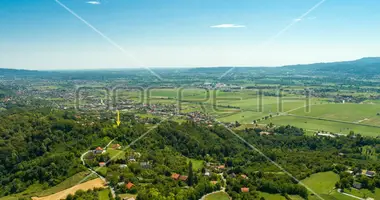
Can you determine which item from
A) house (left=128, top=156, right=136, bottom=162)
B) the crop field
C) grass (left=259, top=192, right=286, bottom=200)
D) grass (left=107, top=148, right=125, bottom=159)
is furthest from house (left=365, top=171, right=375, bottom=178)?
grass (left=107, top=148, right=125, bottom=159)

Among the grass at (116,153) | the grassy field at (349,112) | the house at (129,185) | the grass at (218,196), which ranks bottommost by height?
the grass at (218,196)

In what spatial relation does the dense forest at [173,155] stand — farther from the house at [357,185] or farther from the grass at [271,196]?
the house at [357,185]

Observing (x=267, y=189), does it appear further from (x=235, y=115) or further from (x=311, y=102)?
(x=311, y=102)

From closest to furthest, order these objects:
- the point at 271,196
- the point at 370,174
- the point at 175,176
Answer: the point at 271,196 → the point at 175,176 → the point at 370,174

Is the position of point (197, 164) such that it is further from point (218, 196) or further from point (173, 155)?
point (218, 196)

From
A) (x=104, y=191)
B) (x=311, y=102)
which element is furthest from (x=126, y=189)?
(x=311, y=102)

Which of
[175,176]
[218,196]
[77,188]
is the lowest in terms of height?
[218,196]

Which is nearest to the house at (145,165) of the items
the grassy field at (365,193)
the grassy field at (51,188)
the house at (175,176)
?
the house at (175,176)

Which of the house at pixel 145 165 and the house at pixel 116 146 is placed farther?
the house at pixel 116 146

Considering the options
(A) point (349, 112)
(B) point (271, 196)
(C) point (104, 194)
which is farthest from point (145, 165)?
(A) point (349, 112)

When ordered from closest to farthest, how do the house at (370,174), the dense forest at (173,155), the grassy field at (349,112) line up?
the dense forest at (173,155)
the house at (370,174)
the grassy field at (349,112)

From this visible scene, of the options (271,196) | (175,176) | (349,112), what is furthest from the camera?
(349,112)
